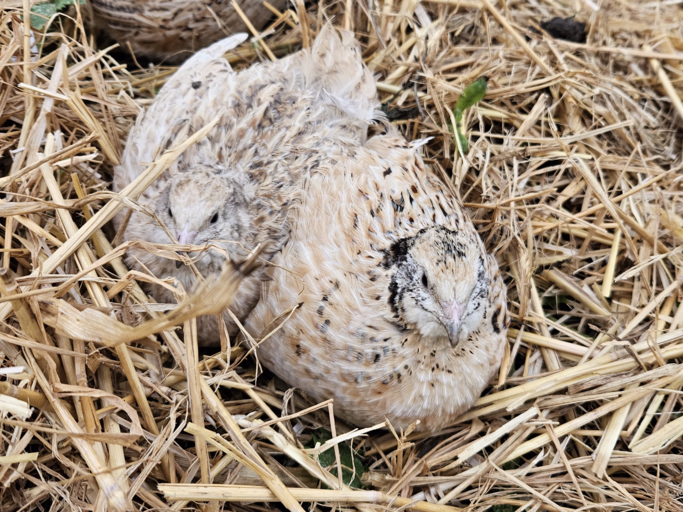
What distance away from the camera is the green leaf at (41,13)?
307 centimetres

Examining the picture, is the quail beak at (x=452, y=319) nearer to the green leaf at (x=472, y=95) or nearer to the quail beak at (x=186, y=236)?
the quail beak at (x=186, y=236)

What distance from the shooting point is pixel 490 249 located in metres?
3.19

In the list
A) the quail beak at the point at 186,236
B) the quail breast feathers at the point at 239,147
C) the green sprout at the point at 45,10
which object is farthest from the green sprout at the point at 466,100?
the green sprout at the point at 45,10

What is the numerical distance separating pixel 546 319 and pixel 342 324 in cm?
113

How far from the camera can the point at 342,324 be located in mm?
2463

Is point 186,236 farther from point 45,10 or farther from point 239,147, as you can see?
point 45,10

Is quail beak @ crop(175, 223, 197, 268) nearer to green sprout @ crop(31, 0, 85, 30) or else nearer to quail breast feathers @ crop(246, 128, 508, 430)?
quail breast feathers @ crop(246, 128, 508, 430)

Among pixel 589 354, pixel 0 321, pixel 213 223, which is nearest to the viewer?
pixel 0 321

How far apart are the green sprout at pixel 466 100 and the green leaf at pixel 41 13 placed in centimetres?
208

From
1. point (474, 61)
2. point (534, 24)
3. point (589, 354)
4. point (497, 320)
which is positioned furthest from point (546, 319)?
point (534, 24)

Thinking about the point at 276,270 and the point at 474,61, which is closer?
the point at 276,270

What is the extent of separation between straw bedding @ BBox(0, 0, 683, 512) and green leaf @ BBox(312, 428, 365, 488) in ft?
0.04

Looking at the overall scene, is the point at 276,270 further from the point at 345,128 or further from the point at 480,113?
the point at 480,113

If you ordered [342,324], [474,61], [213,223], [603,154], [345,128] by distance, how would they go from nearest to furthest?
1. [342,324]
2. [213,223]
3. [345,128]
4. [603,154]
5. [474,61]
